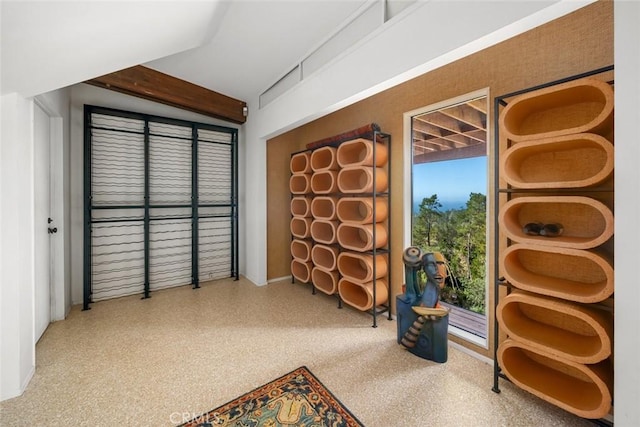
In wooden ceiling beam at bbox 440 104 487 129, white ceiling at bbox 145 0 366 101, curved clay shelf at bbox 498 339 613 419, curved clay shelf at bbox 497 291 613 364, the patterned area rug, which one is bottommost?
the patterned area rug

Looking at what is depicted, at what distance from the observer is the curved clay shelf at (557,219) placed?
57.8 inches

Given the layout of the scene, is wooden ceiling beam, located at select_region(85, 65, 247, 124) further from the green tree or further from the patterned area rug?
→ the patterned area rug

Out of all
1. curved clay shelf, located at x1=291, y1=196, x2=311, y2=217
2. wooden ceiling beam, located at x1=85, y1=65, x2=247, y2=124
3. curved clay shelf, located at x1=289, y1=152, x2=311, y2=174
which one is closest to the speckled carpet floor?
curved clay shelf, located at x1=291, y1=196, x2=311, y2=217

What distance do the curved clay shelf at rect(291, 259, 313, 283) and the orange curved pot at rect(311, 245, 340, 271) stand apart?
0.60ft

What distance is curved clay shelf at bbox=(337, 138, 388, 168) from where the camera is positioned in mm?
2707

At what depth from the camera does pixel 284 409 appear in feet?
5.24

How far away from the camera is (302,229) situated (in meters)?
3.79

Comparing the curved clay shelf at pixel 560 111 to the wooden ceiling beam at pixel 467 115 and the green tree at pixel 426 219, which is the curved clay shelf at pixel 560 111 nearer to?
the wooden ceiling beam at pixel 467 115

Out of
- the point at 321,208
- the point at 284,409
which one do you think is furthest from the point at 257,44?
the point at 284,409

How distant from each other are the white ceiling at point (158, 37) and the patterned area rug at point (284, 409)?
2.14 meters

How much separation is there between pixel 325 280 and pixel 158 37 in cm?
292

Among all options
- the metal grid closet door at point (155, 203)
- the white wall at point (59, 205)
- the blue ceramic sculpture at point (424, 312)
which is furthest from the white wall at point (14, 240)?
the blue ceramic sculpture at point (424, 312)

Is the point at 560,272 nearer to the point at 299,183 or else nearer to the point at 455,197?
the point at 455,197

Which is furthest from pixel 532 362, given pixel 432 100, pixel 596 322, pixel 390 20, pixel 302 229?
pixel 302 229
